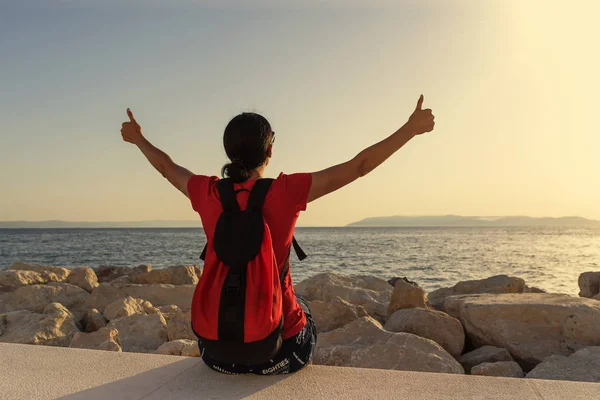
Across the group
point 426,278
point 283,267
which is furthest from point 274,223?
point 426,278

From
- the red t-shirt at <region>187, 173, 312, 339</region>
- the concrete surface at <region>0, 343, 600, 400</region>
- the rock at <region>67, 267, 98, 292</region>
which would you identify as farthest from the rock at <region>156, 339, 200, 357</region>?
the rock at <region>67, 267, 98, 292</region>

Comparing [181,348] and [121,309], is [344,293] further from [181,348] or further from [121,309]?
[181,348]

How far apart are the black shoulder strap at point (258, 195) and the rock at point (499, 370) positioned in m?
2.42

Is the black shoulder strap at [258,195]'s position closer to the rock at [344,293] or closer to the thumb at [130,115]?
the thumb at [130,115]

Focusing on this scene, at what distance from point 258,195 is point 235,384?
0.88 metres

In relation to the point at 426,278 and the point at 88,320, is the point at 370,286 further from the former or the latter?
the point at 426,278

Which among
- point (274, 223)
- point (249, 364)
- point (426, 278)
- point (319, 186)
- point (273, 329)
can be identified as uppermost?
point (319, 186)

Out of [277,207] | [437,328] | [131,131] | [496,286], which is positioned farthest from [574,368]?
[496,286]

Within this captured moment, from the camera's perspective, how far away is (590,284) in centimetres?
870

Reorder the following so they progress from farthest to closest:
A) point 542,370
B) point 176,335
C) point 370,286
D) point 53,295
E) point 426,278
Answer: point 426,278, point 370,286, point 53,295, point 176,335, point 542,370

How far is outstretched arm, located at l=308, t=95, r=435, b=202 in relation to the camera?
7.43 feet

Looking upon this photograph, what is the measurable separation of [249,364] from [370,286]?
23.8 feet

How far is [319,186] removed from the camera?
226 centimetres

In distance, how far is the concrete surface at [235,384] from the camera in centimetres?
232
